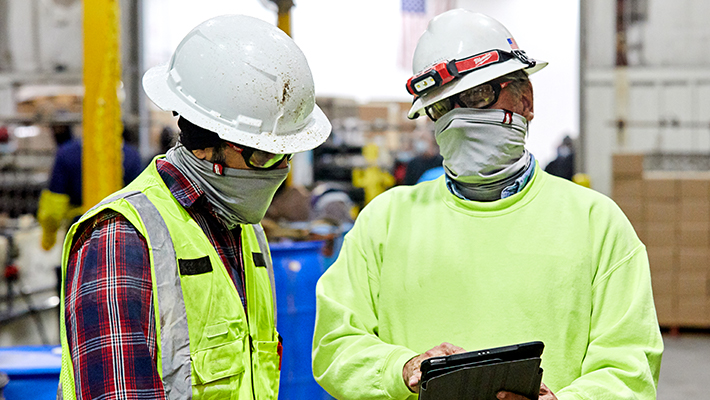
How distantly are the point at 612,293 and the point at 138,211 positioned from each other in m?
1.08

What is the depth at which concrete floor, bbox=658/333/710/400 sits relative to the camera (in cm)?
612

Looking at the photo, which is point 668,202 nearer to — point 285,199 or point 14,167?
point 285,199

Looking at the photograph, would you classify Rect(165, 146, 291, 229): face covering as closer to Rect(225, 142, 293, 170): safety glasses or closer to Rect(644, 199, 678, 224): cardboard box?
Rect(225, 142, 293, 170): safety glasses

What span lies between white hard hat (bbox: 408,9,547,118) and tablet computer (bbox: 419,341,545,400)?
67 centimetres

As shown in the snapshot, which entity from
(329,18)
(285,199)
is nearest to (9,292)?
(285,199)

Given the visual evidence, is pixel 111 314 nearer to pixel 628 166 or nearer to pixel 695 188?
pixel 628 166

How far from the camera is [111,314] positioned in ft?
4.15

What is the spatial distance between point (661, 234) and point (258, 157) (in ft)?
24.6

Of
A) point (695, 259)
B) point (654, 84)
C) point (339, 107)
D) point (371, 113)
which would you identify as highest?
point (654, 84)

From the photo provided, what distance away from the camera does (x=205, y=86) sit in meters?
1.50

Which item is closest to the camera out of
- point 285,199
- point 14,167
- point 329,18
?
point 285,199

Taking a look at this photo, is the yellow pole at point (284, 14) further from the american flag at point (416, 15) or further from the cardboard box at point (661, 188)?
the american flag at point (416, 15)

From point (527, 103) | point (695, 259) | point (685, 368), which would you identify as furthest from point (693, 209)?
point (527, 103)

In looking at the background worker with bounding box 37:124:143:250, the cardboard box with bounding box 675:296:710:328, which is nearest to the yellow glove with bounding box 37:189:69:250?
the background worker with bounding box 37:124:143:250
